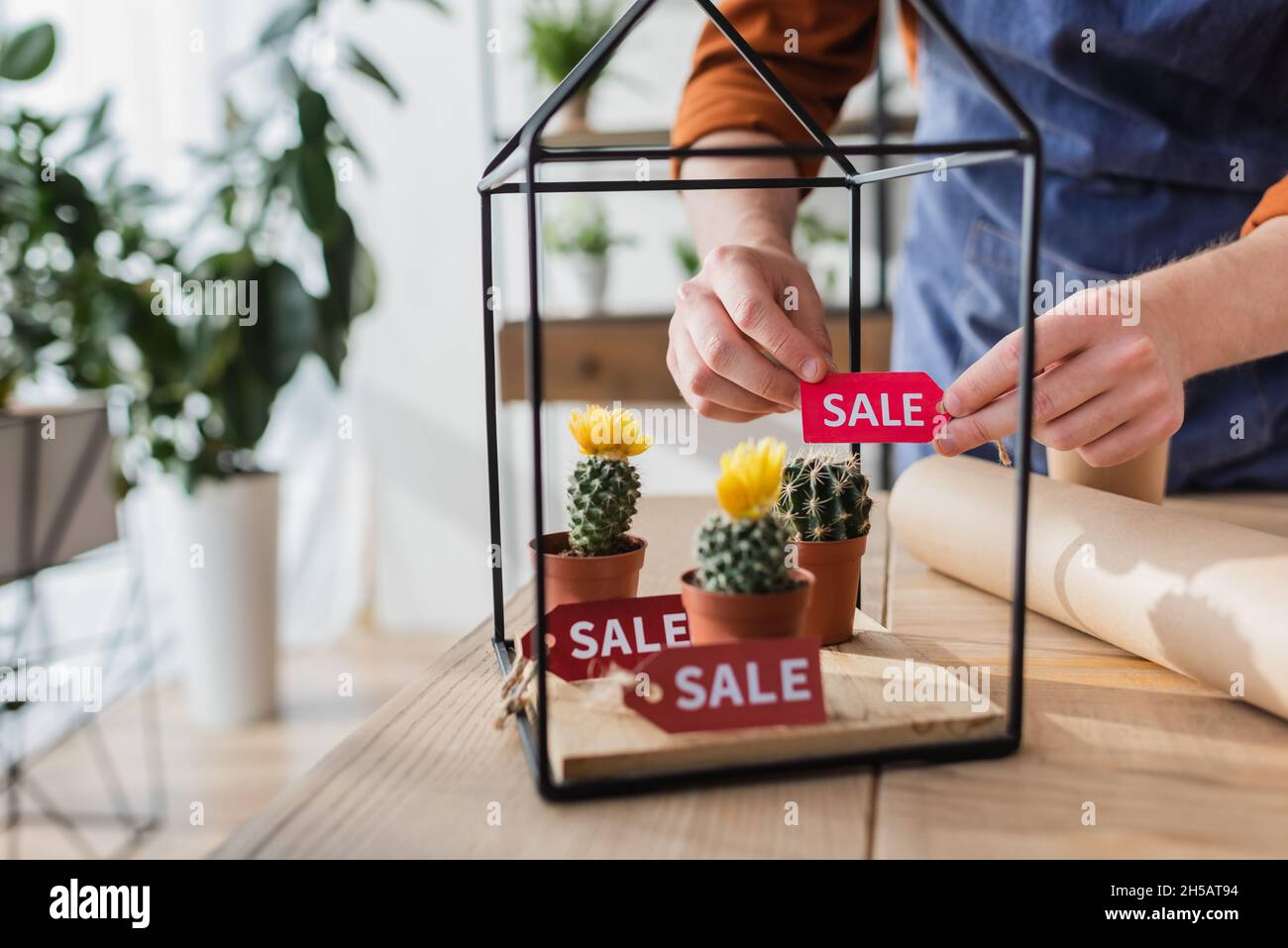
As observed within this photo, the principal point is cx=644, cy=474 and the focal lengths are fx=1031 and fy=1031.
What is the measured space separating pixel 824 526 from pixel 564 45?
2.31 metres

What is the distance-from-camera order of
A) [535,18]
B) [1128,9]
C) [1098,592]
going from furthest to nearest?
[535,18]
[1128,9]
[1098,592]

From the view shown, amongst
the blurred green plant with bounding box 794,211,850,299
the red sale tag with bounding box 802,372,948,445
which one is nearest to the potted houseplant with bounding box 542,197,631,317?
the blurred green plant with bounding box 794,211,850,299

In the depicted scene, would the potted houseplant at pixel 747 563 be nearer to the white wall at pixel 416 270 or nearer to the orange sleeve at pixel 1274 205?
the orange sleeve at pixel 1274 205

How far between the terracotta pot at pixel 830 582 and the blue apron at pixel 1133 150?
64 cm

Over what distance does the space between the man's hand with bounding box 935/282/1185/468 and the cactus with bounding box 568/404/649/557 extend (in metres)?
0.23

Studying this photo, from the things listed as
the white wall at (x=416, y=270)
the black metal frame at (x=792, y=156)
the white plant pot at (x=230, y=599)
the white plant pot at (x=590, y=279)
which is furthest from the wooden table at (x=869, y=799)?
the white wall at (x=416, y=270)

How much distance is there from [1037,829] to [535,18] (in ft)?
8.76

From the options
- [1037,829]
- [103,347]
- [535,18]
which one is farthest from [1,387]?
[1037,829]

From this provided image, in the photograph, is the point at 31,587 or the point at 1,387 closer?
the point at 31,587

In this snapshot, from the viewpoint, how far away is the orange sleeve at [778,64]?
4.16 ft

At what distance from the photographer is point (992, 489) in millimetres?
974

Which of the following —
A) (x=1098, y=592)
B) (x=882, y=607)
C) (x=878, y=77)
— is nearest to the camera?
(x=1098, y=592)

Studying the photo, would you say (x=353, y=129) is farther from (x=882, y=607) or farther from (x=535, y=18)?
(x=882, y=607)

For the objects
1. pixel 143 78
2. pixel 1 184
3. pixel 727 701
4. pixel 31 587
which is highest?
pixel 143 78
